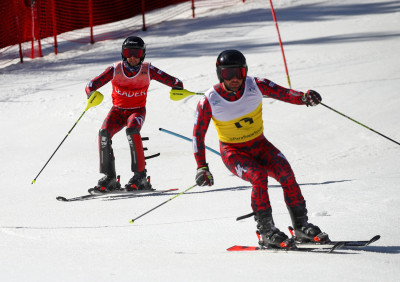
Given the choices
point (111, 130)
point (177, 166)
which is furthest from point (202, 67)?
point (111, 130)

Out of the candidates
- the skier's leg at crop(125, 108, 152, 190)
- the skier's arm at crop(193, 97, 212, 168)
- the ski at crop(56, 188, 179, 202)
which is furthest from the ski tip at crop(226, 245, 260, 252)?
the skier's leg at crop(125, 108, 152, 190)

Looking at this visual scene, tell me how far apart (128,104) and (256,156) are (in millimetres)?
3199

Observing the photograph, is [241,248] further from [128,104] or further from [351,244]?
[128,104]

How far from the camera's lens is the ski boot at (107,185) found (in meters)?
8.45

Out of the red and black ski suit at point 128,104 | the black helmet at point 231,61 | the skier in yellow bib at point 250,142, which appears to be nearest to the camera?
the skier in yellow bib at point 250,142

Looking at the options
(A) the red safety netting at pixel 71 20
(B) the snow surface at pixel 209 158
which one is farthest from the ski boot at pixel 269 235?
(A) the red safety netting at pixel 71 20

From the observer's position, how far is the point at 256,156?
18.6 feet

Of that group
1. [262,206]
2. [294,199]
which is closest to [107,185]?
[262,206]

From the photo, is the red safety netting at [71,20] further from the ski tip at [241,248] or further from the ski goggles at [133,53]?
the ski tip at [241,248]

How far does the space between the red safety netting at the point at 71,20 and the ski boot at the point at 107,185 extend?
9.22 meters

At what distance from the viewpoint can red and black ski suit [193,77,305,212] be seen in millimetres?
5367

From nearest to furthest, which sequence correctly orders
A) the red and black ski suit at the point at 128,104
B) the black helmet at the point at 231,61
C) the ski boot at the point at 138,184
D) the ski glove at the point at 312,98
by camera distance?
the black helmet at the point at 231,61 < the ski glove at the point at 312,98 < the red and black ski suit at the point at 128,104 < the ski boot at the point at 138,184

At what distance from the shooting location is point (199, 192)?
8.35 m

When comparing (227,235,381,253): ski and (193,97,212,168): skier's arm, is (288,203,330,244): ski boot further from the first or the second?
(193,97,212,168): skier's arm
